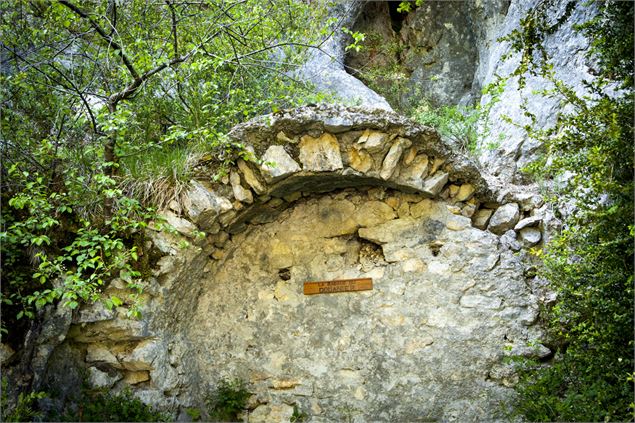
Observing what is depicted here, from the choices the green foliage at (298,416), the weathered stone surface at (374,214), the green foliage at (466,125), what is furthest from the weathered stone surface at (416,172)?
the green foliage at (298,416)

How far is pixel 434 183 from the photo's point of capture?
487 cm

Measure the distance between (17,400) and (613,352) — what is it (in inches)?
159

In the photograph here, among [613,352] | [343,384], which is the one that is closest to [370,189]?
[343,384]

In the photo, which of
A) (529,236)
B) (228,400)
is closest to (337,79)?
(529,236)

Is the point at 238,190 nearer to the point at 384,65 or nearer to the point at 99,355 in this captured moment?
the point at 99,355

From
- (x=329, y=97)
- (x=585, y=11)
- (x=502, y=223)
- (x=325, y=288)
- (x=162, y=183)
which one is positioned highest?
(x=585, y=11)

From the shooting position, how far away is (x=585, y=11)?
5.17m

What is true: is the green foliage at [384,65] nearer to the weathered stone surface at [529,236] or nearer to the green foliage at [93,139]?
the green foliage at [93,139]

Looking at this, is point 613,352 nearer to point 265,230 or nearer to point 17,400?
point 265,230

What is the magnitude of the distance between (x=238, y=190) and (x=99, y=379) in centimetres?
187

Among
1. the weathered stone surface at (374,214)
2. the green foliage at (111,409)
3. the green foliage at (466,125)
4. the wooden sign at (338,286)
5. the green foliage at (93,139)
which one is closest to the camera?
the green foliage at (93,139)

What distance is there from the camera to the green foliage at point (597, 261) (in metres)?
3.58

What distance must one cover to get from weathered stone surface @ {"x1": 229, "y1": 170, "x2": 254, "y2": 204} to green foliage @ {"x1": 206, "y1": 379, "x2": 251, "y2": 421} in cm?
163

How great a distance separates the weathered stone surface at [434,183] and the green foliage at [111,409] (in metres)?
2.88
